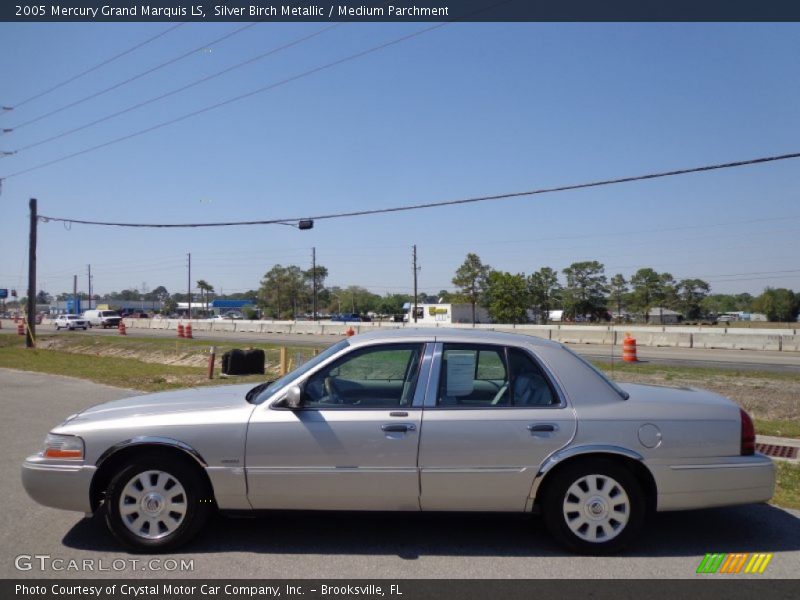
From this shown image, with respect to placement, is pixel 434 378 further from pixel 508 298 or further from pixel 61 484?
pixel 508 298

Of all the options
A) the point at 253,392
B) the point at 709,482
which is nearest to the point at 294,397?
the point at 253,392

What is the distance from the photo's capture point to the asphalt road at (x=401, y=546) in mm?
4387

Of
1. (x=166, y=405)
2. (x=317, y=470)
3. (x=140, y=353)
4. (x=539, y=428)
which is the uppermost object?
(x=166, y=405)

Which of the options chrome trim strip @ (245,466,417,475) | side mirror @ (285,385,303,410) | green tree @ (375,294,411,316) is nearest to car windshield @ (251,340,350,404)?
side mirror @ (285,385,303,410)

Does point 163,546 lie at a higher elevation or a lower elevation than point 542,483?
lower

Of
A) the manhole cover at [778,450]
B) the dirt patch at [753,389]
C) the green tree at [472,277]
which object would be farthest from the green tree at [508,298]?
the manhole cover at [778,450]

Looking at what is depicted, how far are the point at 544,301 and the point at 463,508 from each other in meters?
88.3

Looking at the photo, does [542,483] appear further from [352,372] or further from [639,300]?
[639,300]

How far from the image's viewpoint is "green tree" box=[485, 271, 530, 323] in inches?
3187

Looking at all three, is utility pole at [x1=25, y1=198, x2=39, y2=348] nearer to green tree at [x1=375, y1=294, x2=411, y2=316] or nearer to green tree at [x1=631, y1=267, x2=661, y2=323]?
green tree at [x1=631, y1=267, x2=661, y2=323]
